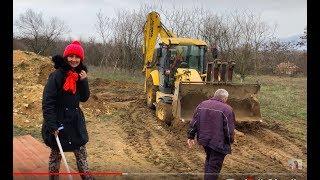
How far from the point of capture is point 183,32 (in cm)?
2553

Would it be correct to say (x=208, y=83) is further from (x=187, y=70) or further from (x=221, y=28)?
(x=221, y=28)

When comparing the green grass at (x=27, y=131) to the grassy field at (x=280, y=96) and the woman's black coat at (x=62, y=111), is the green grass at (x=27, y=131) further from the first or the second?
the grassy field at (x=280, y=96)

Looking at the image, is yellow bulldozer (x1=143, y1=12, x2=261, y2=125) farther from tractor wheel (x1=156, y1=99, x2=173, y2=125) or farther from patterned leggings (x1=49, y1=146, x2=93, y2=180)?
patterned leggings (x1=49, y1=146, x2=93, y2=180)

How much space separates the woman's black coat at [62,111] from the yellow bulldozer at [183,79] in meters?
4.68

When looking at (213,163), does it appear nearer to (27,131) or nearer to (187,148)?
(187,148)

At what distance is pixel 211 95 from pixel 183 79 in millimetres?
924

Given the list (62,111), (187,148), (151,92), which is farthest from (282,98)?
(62,111)

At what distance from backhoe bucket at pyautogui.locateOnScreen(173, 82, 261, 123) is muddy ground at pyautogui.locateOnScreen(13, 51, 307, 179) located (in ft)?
1.00

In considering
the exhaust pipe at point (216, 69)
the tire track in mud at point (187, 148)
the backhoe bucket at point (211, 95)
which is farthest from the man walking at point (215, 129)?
the exhaust pipe at point (216, 69)

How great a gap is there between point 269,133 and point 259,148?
4.31 ft

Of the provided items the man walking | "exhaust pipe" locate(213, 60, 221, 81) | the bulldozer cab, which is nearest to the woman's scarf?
the man walking

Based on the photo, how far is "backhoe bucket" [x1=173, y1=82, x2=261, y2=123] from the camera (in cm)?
901
